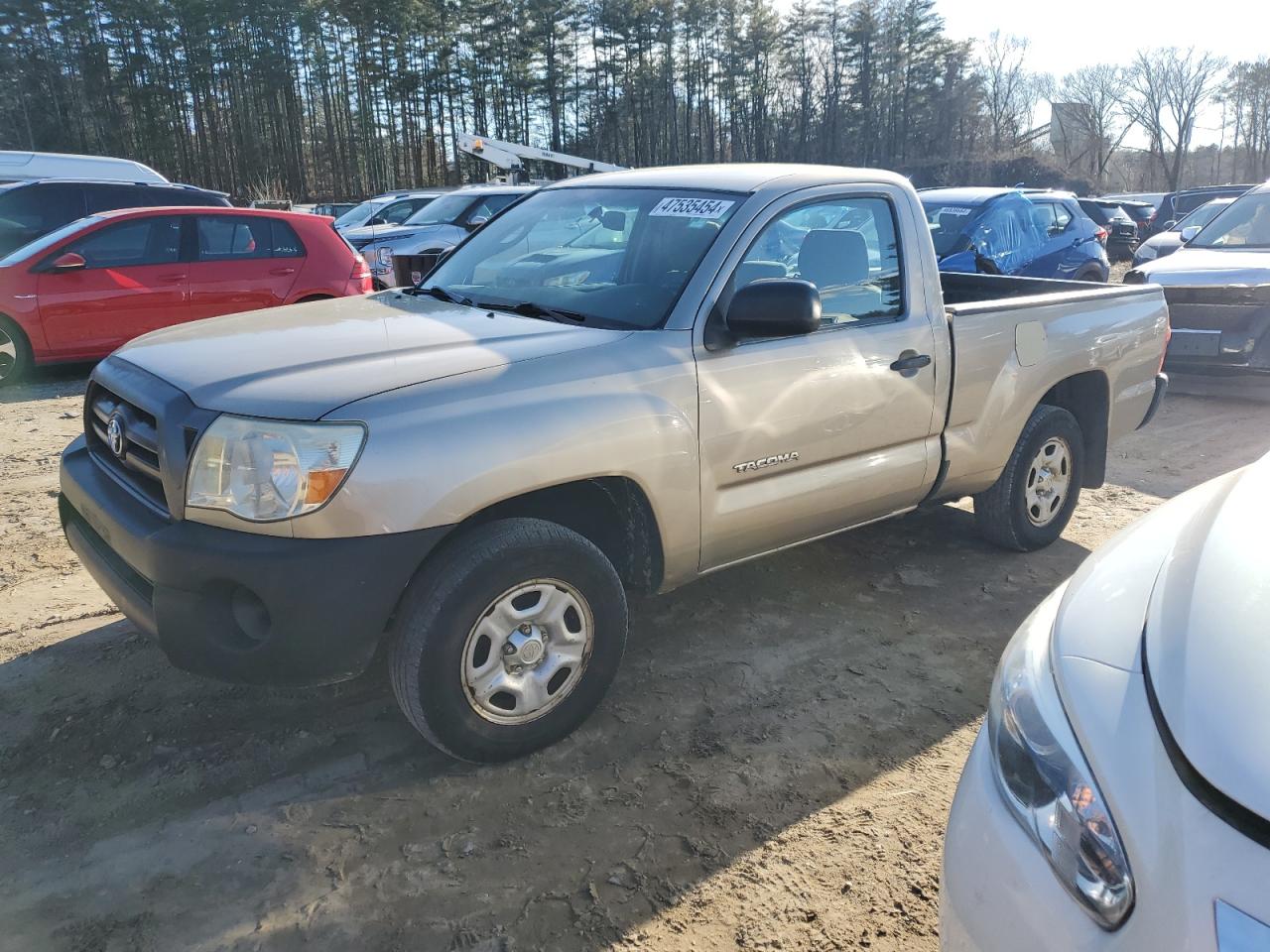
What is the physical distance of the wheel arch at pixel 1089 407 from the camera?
474 centimetres

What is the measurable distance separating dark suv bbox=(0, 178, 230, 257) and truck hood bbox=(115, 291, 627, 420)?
316 inches

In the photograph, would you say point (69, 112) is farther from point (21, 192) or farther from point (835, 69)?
point (835, 69)

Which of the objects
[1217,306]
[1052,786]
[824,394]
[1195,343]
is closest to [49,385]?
[824,394]

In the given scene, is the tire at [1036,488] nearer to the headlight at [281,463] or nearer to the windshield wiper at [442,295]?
the windshield wiper at [442,295]

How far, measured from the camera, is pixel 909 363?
12.2 feet

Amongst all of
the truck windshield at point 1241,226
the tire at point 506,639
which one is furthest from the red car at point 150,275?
the truck windshield at point 1241,226

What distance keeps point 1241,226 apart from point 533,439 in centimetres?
926

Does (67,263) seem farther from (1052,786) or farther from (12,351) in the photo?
(1052,786)

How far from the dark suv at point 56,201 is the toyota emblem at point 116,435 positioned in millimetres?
8194

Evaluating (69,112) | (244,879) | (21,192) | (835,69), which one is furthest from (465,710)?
(835,69)

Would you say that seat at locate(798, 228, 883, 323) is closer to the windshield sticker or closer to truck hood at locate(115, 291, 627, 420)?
the windshield sticker

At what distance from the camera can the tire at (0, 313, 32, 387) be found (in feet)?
26.6

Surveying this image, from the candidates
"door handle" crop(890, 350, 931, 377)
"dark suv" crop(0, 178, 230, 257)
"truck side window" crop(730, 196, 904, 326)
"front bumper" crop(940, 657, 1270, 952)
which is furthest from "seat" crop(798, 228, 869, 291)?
"dark suv" crop(0, 178, 230, 257)

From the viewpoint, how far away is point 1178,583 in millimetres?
1692
